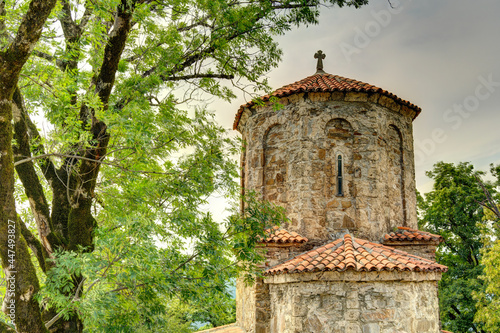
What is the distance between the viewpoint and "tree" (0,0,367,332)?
4.05 m

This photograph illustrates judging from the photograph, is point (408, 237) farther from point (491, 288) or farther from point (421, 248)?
point (491, 288)

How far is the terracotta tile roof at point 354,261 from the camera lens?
653 centimetres

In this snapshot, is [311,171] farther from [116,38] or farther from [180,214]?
[116,38]

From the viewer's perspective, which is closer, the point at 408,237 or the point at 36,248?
the point at 36,248

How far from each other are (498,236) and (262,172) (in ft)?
38.6

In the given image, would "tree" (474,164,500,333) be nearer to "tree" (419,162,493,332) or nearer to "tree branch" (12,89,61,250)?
"tree" (419,162,493,332)

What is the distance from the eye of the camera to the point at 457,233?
1744 centimetres

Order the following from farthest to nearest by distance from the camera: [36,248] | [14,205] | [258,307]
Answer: [258,307]
[36,248]
[14,205]

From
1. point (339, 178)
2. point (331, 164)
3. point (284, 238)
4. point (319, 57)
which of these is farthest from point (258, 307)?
point (319, 57)

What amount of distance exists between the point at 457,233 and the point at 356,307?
13114 millimetres

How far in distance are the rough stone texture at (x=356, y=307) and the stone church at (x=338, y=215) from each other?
0.05ft

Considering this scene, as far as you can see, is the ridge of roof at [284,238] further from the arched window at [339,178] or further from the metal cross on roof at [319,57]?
the metal cross on roof at [319,57]

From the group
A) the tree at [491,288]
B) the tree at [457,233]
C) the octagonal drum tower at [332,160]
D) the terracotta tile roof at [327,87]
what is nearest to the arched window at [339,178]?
the octagonal drum tower at [332,160]

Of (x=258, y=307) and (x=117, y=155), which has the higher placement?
(x=117, y=155)
